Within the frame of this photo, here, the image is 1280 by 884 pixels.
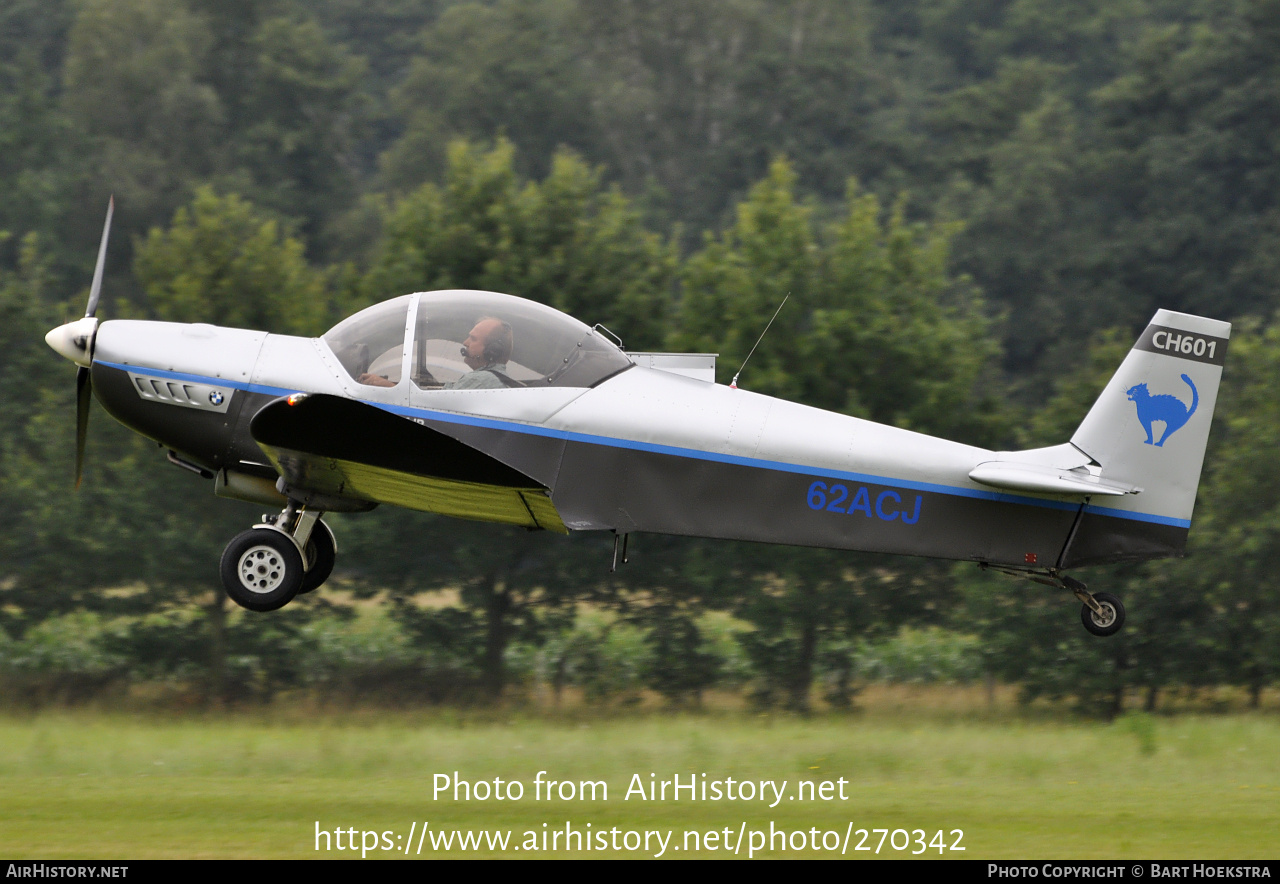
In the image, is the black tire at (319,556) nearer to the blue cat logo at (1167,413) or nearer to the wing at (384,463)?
the wing at (384,463)

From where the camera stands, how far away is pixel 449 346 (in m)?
10.0

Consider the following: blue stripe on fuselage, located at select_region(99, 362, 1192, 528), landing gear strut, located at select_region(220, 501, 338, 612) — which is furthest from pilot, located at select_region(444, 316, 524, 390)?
landing gear strut, located at select_region(220, 501, 338, 612)

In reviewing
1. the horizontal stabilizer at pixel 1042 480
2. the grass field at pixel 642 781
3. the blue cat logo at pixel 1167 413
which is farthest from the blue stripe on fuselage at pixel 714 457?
the grass field at pixel 642 781

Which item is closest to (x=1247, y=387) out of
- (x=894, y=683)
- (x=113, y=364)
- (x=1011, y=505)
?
(x=894, y=683)

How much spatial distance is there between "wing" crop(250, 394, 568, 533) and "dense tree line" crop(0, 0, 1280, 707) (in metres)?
11.2

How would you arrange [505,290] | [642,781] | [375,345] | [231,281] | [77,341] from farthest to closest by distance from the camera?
1. [231,281]
2. [505,290]
3. [642,781]
4. [77,341]
5. [375,345]

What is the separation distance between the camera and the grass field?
993 centimetres

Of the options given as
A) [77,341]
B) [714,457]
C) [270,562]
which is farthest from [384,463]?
[77,341]

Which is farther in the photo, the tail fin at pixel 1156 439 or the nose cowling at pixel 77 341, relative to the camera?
the nose cowling at pixel 77 341

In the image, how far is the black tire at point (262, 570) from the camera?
10.2 metres

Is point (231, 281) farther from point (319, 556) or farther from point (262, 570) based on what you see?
point (262, 570)

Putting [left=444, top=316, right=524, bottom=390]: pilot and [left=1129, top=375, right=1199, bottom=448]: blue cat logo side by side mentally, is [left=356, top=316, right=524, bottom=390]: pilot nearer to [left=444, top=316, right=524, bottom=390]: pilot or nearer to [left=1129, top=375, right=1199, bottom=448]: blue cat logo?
[left=444, top=316, right=524, bottom=390]: pilot

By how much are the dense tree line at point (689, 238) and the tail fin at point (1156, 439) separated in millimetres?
10907

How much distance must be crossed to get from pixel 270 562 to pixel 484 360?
6.78 feet
